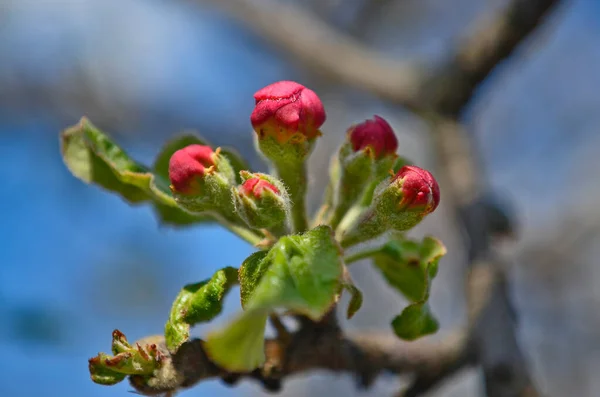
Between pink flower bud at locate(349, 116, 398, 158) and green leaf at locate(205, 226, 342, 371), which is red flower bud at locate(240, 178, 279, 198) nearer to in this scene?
green leaf at locate(205, 226, 342, 371)

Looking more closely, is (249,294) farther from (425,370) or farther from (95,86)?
(95,86)

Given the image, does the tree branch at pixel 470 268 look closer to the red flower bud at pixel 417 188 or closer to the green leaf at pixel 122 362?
the green leaf at pixel 122 362

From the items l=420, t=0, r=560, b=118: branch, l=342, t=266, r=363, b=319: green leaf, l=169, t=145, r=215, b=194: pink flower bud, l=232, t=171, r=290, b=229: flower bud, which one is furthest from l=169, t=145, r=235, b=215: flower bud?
l=420, t=0, r=560, b=118: branch

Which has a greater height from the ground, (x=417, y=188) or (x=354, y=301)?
(x=417, y=188)

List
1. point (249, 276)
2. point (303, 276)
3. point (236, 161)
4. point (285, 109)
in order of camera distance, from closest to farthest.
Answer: point (303, 276)
point (249, 276)
point (285, 109)
point (236, 161)

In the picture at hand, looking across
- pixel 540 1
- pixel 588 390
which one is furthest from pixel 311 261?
pixel 588 390

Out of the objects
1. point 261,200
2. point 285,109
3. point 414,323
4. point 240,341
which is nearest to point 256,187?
point 261,200

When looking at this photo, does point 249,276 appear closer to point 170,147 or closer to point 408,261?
point 408,261

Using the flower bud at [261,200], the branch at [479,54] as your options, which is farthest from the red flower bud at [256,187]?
the branch at [479,54]
